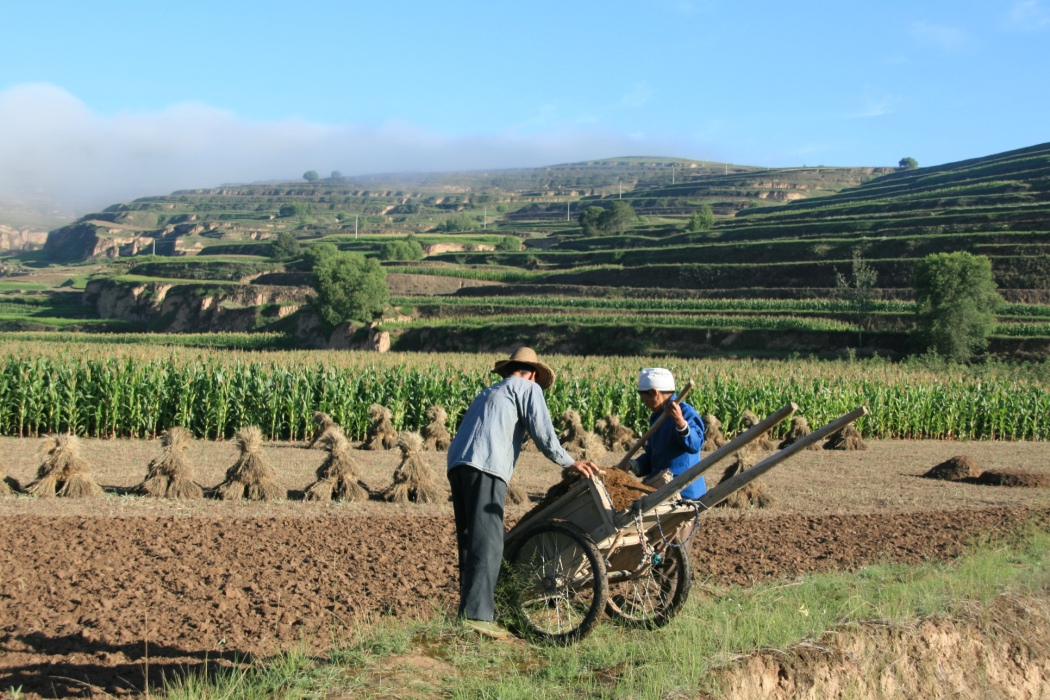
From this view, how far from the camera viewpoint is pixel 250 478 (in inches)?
457

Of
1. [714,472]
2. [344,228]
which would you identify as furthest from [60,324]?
[344,228]

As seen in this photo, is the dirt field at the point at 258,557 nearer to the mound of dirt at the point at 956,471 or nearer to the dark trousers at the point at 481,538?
the mound of dirt at the point at 956,471

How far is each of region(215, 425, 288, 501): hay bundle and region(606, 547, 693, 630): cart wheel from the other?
732 centimetres

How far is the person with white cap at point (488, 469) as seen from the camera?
5141mm

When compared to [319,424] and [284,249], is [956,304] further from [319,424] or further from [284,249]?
[284,249]

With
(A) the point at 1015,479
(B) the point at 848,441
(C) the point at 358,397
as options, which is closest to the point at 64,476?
(C) the point at 358,397

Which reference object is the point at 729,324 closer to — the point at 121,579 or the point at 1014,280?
the point at 1014,280

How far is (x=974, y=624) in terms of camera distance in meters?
5.94

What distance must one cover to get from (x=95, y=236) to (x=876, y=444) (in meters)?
198

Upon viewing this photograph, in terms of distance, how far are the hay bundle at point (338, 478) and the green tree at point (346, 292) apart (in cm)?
5077

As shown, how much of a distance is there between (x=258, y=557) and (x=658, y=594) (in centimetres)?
452

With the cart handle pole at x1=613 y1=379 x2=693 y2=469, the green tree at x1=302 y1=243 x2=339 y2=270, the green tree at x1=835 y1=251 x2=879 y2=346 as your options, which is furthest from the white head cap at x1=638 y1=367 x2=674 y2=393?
the green tree at x1=302 y1=243 x2=339 y2=270

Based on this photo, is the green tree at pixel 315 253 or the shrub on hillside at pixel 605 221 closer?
the green tree at pixel 315 253

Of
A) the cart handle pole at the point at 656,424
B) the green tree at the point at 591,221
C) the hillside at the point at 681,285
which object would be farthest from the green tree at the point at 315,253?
the cart handle pole at the point at 656,424
